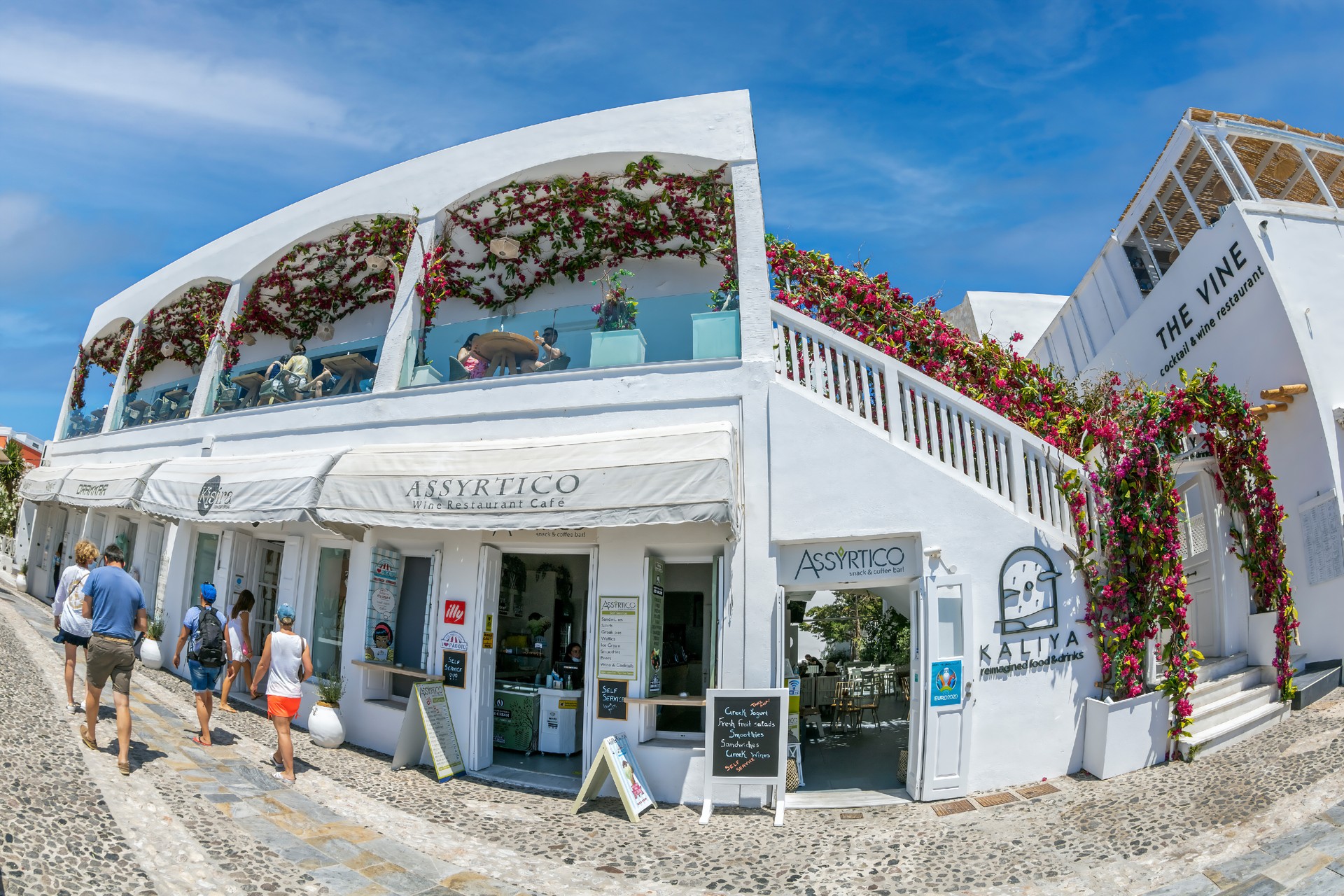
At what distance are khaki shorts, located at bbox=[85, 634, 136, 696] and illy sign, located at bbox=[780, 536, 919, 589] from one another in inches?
222

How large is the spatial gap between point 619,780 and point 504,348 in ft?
16.5

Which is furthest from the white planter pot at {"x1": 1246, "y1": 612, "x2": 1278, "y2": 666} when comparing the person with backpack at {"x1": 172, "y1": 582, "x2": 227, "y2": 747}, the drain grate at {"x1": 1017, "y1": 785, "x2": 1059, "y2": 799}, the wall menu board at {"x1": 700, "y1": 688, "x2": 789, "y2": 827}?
the person with backpack at {"x1": 172, "y1": 582, "x2": 227, "y2": 747}

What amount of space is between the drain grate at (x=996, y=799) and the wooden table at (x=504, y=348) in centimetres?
641

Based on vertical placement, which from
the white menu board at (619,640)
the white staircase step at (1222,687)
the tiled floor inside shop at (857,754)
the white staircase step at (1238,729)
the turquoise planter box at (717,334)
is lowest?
the tiled floor inside shop at (857,754)

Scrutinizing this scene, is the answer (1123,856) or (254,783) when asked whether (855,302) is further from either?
(254,783)

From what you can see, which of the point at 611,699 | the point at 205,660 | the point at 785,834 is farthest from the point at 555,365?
the point at 785,834

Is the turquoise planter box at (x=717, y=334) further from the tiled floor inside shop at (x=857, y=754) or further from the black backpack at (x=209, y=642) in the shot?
the black backpack at (x=209, y=642)

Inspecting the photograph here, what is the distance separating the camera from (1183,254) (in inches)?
453

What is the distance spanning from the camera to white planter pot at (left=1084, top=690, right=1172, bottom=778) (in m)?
6.86

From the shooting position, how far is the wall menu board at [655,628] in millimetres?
7672

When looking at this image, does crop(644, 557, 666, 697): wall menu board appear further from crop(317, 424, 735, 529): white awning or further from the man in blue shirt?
the man in blue shirt

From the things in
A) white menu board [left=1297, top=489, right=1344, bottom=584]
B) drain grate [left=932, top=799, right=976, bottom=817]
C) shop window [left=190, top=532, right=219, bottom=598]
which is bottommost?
drain grate [left=932, top=799, right=976, bottom=817]

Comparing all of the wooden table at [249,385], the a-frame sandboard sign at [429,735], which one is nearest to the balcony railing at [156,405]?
the wooden table at [249,385]

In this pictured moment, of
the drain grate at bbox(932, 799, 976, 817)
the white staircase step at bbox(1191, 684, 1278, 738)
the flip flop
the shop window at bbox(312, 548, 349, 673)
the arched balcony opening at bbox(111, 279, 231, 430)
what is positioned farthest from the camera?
the arched balcony opening at bbox(111, 279, 231, 430)
